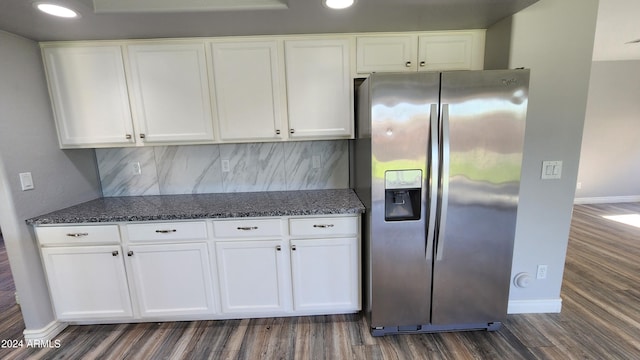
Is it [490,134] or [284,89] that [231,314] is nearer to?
[284,89]

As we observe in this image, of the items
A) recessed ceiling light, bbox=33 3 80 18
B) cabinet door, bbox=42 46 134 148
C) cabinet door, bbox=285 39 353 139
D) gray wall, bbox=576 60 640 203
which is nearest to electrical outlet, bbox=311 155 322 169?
cabinet door, bbox=285 39 353 139

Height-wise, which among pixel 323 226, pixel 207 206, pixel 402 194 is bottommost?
pixel 323 226

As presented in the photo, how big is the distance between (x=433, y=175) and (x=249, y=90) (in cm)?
143

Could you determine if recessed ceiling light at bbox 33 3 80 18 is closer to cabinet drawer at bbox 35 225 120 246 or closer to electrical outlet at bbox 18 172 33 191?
electrical outlet at bbox 18 172 33 191

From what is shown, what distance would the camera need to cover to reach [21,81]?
5.74ft

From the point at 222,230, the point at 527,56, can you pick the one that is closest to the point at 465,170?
the point at 527,56

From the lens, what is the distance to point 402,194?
5.51ft

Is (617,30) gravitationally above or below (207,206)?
above

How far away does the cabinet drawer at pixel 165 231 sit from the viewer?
1.82 metres

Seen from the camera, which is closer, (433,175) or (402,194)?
(433,175)

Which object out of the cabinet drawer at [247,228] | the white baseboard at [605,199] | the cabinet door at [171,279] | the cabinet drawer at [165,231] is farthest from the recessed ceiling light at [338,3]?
the white baseboard at [605,199]

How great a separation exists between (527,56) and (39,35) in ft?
10.6

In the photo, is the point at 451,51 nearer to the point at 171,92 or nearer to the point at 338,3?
the point at 338,3

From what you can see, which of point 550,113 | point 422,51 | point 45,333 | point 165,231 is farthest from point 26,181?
point 550,113
